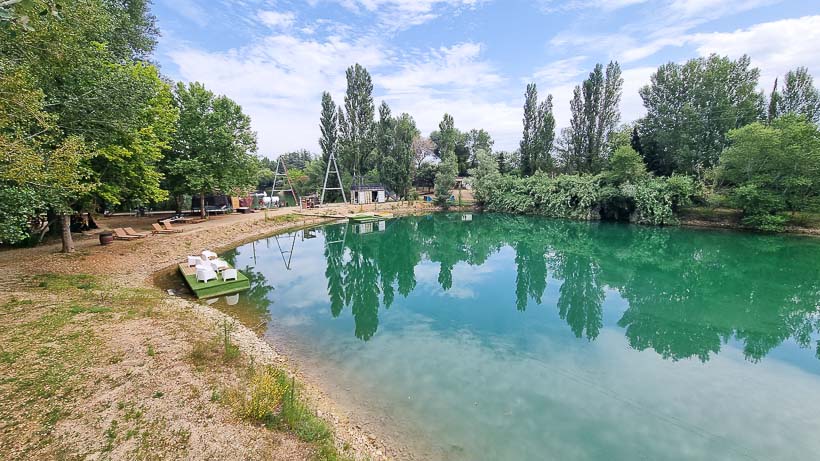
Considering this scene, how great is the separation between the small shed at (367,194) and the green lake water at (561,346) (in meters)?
24.3

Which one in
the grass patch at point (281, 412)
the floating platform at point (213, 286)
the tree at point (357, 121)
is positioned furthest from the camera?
the tree at point (357, 121)

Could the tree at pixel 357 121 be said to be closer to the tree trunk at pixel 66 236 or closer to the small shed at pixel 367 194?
the small shed at pixel 367 194

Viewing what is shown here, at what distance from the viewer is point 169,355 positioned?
6.16 m

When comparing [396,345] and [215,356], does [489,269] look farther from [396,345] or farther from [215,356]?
[215,356]

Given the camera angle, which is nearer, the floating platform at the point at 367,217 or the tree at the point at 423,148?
the floating platform at the point at 367,217

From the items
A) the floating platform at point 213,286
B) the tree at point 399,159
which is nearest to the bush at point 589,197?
the tree at point 399,159

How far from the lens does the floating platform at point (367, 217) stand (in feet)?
109

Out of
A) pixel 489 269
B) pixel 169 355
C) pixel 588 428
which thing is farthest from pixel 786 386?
pixel 169 355

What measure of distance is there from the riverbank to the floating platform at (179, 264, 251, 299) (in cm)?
106

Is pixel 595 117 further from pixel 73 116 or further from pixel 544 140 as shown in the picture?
pixel 73 116

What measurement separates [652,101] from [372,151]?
33.9m

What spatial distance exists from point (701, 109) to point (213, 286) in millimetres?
44320

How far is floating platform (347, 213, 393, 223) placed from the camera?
109 ft

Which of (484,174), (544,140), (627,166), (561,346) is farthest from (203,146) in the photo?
(544,140)
